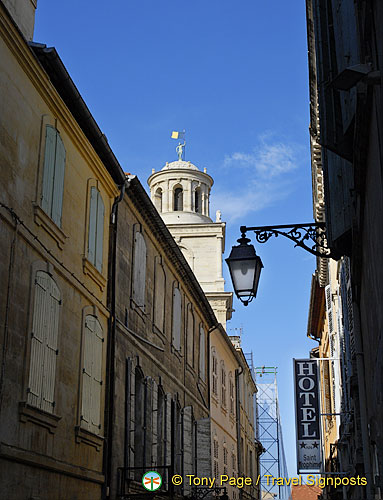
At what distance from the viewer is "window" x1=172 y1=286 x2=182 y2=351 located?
21398 mm

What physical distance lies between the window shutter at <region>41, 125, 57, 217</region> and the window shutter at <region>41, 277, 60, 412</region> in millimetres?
1207

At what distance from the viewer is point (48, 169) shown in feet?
39.8

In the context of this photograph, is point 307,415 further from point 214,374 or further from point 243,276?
point 243,276

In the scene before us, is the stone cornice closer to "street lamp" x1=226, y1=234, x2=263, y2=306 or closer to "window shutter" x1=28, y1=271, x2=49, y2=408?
"window shutter" x1=28, y1=271, x2=49, y2=408

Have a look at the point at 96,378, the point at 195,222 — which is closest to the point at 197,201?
the point at 195,222

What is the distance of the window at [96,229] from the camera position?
46.8 feet

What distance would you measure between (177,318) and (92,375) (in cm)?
839

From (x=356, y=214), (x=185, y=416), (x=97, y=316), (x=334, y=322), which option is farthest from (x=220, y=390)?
(x=356, y=214)

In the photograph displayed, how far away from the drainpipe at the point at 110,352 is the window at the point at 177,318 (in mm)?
6058

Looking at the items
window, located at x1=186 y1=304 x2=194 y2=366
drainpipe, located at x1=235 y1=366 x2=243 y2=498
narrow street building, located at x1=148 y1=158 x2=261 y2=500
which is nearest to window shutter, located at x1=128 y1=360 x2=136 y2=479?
window, located at x1=186 y1=304 x2=194 y2=366

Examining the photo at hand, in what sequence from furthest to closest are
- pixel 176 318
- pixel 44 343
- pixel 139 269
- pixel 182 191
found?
1. pixel 182 191
2. pixel 176 318
3. pixel 139 269
4. pixel 44 343

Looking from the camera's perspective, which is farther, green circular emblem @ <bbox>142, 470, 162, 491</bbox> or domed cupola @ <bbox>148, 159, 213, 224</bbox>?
domed cupola @ <bbox>148, 159, 213, 224</bbox>

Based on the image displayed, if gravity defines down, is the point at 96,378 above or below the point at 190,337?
below

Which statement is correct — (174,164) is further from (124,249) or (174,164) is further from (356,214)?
(356,214)
